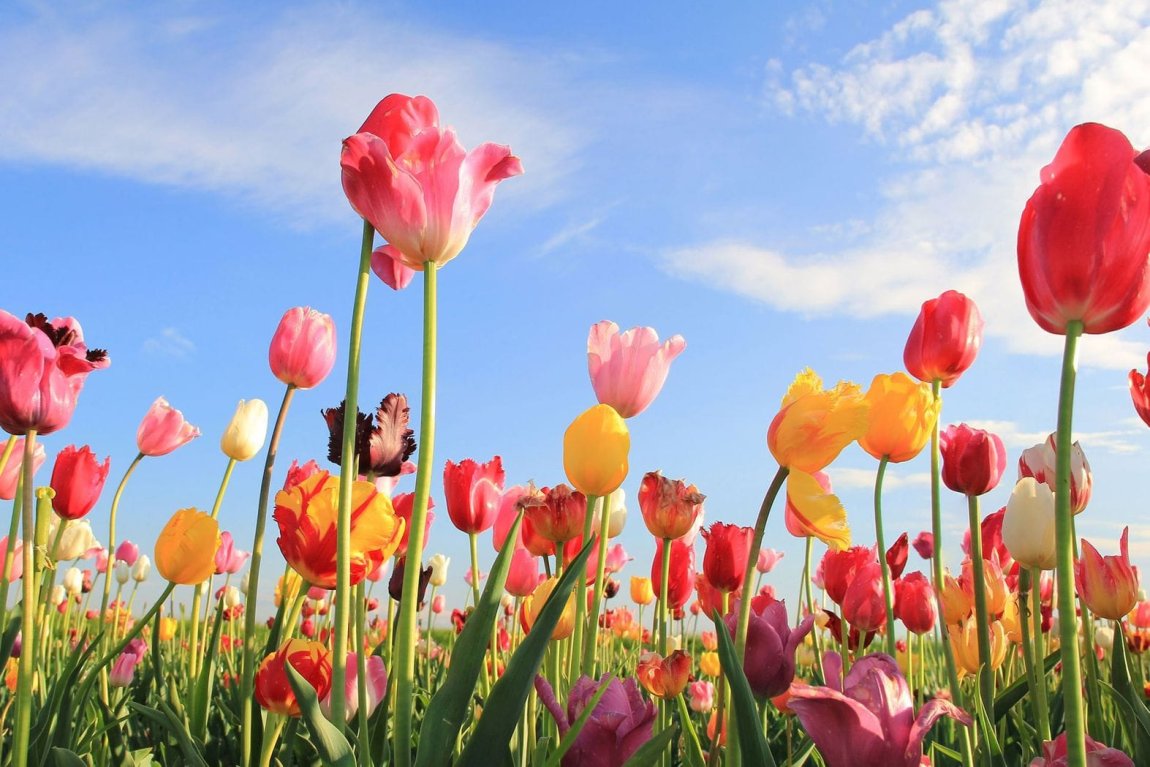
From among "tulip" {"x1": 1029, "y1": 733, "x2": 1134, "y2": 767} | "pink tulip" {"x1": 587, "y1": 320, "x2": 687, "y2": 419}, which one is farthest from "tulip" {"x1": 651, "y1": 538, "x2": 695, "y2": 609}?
"tulip" {"x1": 1029, "y1": 733, "x2": 1134, "y2": 767}

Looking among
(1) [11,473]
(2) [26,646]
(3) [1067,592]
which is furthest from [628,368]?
(1) [11,473]

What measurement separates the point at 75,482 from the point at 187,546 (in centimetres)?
69

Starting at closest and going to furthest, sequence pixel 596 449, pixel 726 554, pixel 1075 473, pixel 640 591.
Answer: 1. pixel 596 449
2. pixel 726 554
3. pixel 1075 473
4. pixel 640 591

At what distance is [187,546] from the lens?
6.68 ft

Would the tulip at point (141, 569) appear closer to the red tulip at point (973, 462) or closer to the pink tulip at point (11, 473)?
the pink tulip at point (11, 473)

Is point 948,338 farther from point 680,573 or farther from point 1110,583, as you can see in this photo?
point 680,573

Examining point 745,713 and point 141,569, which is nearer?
point 745,713

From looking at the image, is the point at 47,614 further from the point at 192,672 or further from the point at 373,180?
the point at 373,180

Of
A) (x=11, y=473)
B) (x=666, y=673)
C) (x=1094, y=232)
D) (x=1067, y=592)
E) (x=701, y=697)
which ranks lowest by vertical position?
(x=701, y=697)

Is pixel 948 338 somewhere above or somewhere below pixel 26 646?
above

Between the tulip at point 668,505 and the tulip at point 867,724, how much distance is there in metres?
1.06

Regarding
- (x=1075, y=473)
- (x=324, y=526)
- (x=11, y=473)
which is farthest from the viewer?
(x=11, y=473)

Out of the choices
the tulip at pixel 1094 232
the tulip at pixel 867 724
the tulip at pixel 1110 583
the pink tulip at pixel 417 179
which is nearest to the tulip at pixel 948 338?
the tulip at pixel 1110 583

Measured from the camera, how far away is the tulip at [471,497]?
6.87 ft
